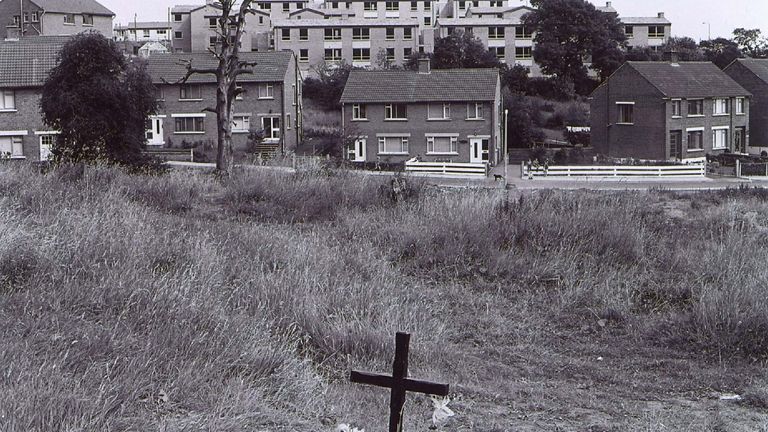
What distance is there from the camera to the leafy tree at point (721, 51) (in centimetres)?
8350

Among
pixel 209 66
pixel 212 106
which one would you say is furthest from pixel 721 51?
pixel 212 106

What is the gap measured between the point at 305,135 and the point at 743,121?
98.0 feet

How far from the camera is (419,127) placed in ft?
186

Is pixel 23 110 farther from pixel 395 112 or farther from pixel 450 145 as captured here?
pixel 450 145

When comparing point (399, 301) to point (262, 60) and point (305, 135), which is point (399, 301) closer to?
point (262, 60)

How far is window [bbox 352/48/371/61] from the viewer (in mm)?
83312

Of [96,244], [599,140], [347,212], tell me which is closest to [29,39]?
[599,140]

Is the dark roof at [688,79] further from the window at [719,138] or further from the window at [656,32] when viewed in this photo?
the window at [656,32]

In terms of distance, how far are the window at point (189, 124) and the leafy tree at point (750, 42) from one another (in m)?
54.3

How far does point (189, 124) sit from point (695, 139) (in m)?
32.2

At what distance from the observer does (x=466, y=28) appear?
86.4 meters

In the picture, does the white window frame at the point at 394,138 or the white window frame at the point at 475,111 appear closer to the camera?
the white window frame at the point at 475,111

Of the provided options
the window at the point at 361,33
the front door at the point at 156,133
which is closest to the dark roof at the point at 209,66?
the front door at the point at 156,133

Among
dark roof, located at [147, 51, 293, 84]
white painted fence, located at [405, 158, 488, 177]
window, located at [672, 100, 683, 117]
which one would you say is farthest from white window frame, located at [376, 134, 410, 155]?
window, located at [672, 100, 683, 117]
